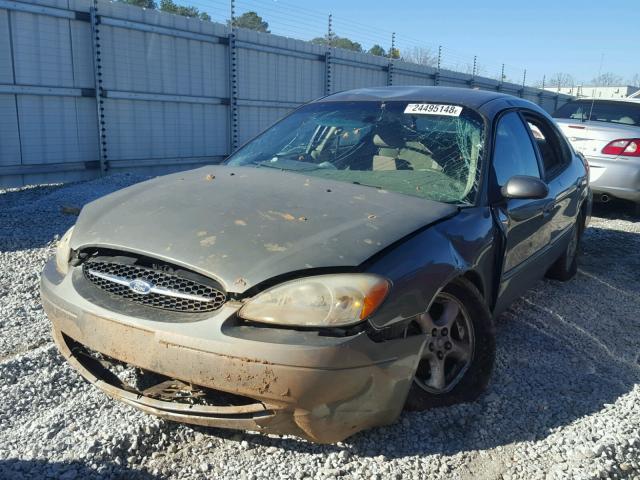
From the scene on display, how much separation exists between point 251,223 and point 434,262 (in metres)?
0.82

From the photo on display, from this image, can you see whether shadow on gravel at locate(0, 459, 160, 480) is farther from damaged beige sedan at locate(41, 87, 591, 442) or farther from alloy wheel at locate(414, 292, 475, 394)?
alloy wheel at locate(414, 292, 475, 394)

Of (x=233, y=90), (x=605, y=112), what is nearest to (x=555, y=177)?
(x=605, y=112)

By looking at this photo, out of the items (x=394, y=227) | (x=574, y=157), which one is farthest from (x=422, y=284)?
(x=574, y=157)

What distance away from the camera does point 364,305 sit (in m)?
2.13

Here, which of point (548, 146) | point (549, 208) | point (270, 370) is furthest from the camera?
point (548, 146)

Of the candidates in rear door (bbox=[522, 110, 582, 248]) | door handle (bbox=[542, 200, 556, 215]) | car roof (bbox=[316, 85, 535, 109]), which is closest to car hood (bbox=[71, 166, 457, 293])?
car roof (bbox=[316, 85, 535, 109])

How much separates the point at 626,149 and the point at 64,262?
7.70 metres

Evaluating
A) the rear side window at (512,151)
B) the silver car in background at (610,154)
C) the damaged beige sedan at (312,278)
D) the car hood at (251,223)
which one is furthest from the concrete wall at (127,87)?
the rear side window at (512,151)

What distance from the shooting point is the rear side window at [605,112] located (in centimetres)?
882

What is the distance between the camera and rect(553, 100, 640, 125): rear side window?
28.9 feet

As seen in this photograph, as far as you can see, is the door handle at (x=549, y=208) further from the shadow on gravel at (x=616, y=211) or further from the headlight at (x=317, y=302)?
the shadow on gravel at (x=616, y=211)

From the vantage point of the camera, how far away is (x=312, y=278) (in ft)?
7.18

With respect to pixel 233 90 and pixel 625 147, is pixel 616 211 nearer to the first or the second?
pixel 625 147

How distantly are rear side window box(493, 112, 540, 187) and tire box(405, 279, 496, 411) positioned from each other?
851 millimetres
